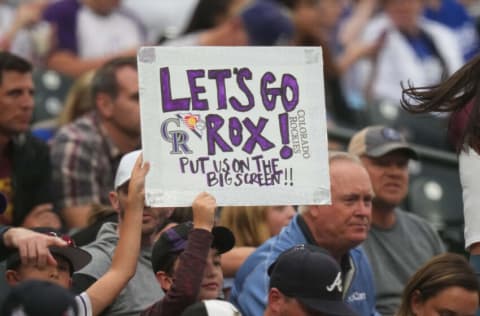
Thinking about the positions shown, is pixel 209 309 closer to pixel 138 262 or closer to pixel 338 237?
pixel 138 262

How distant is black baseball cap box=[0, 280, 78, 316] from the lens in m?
5.92

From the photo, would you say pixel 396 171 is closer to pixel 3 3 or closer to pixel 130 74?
pixel 130 74

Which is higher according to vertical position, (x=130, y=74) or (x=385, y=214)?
(x=130, y=74)

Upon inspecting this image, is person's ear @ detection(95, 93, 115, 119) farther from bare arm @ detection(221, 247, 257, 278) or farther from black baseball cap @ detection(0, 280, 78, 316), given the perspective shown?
black baseball cap @ detection(0, 280, 78, 316)

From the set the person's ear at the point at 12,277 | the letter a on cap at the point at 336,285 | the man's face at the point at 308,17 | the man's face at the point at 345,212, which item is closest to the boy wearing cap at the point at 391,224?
the man's face at the point at 345,212

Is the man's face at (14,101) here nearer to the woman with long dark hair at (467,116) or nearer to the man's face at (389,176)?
the man's face at (389,176)

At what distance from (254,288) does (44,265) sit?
4.58 feet

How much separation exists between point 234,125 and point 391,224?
90.9 inches

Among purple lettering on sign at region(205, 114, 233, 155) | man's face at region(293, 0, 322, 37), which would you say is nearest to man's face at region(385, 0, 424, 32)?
man's face at region(293, 0, 322, 37)

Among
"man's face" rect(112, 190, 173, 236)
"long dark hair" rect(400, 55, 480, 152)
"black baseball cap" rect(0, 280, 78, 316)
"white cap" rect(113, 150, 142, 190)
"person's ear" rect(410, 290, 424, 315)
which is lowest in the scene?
"person's ear" rect(410, 290, 424, 315)

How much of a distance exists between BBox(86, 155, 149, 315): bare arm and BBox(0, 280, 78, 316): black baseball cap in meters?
1.36

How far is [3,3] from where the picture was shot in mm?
13898

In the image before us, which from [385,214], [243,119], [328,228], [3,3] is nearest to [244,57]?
[243,119]

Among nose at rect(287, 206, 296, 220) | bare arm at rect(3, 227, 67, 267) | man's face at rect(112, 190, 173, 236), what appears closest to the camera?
bare arm at rect(3, 227, 67, 267)
